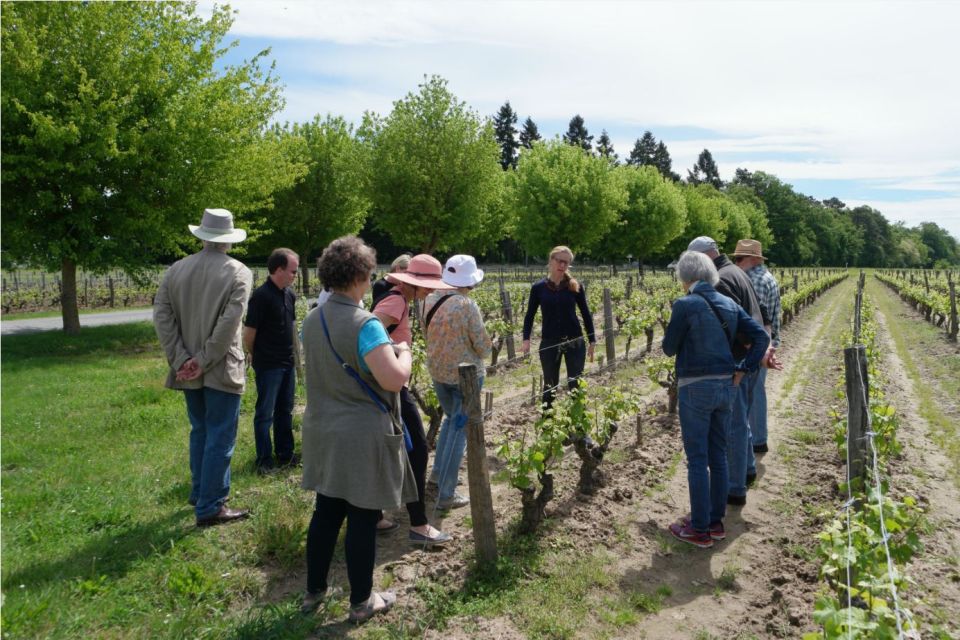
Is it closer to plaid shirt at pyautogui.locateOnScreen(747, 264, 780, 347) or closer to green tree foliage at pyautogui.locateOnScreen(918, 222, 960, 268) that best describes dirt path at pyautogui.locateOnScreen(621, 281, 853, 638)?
plaid shirt at pyautogui.locateOnScreen(747, 264, 780, 347)

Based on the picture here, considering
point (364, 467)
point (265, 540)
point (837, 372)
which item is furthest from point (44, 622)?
point (837, 372)

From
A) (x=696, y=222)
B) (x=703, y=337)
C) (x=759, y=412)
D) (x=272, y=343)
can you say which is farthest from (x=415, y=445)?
(x=696, y=222)

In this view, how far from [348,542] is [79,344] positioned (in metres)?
13.2

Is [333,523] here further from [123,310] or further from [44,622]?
[123,310]

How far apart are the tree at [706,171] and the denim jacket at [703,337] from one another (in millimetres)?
105280

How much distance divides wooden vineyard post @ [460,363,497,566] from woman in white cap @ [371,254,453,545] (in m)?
0.49

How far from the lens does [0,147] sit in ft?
39.9

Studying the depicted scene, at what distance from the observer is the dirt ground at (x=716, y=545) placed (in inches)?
136

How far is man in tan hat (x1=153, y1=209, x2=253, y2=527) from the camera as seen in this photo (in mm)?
4211

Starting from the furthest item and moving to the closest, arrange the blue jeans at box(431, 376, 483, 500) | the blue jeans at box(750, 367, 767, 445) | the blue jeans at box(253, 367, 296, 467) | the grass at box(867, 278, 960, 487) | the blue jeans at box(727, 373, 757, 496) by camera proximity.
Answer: the grass at box(867, 278, 960, 487), the blue jeans at box(750, 367, 767, 445), the blue jeans at box(253, 367, 296, 467), the blue jeans at box(727, 373, 757, 496), the blue jeans at box(431, 376, 483, 500)

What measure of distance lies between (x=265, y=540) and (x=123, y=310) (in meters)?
23.8

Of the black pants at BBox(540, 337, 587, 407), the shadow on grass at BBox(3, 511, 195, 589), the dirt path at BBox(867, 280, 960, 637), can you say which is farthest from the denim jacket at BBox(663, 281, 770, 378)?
the shadow on grass at BBox(3, 511, 195, 589)

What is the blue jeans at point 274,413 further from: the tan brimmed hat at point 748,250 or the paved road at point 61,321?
the paved road at point 61,321

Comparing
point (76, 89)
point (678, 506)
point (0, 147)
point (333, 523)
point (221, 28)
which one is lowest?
point (678, 506)
